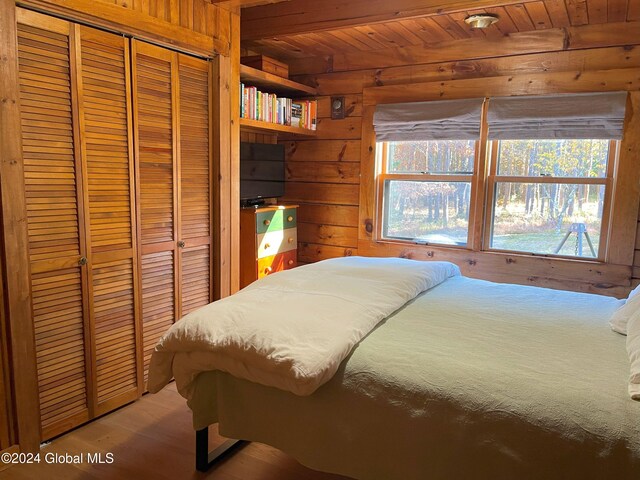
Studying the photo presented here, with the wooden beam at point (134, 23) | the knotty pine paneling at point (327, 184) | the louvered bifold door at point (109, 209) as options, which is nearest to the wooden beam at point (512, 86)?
the knotty pine paneling at point (327, 184)

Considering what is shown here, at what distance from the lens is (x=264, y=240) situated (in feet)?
11.6

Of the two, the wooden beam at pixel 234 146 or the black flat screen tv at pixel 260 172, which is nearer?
the wooden beam at pixel 234 146

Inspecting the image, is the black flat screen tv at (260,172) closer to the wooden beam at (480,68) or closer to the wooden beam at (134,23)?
the wooden beam at (480,68)

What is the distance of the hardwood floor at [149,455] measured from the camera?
1953 millimetres

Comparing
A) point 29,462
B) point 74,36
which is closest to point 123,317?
point 29,462

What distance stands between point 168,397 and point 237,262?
0.90 meters

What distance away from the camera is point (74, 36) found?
2.07 m

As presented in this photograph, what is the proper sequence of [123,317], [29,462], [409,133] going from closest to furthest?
1. [29,462]
2. [123,317]
3. [409,133]

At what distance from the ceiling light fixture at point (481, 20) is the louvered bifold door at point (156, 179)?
1749 millimetres

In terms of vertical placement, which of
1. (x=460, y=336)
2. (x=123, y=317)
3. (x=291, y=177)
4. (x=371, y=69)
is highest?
(x=371, y=69)

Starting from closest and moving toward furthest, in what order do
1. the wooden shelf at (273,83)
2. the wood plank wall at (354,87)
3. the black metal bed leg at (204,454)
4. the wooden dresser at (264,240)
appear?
the black metal bed leg at (204,454) → the wood plank wall at (354,87) → the wooden shelf at (273,83) → the wooden dresser at (264,240)

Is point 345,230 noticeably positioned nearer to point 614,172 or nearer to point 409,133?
point 409,133

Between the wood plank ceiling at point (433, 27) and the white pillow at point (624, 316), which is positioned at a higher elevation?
the wood plank ceiling at point (433, 27)

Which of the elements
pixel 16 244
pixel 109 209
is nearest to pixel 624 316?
pixel 109 209
